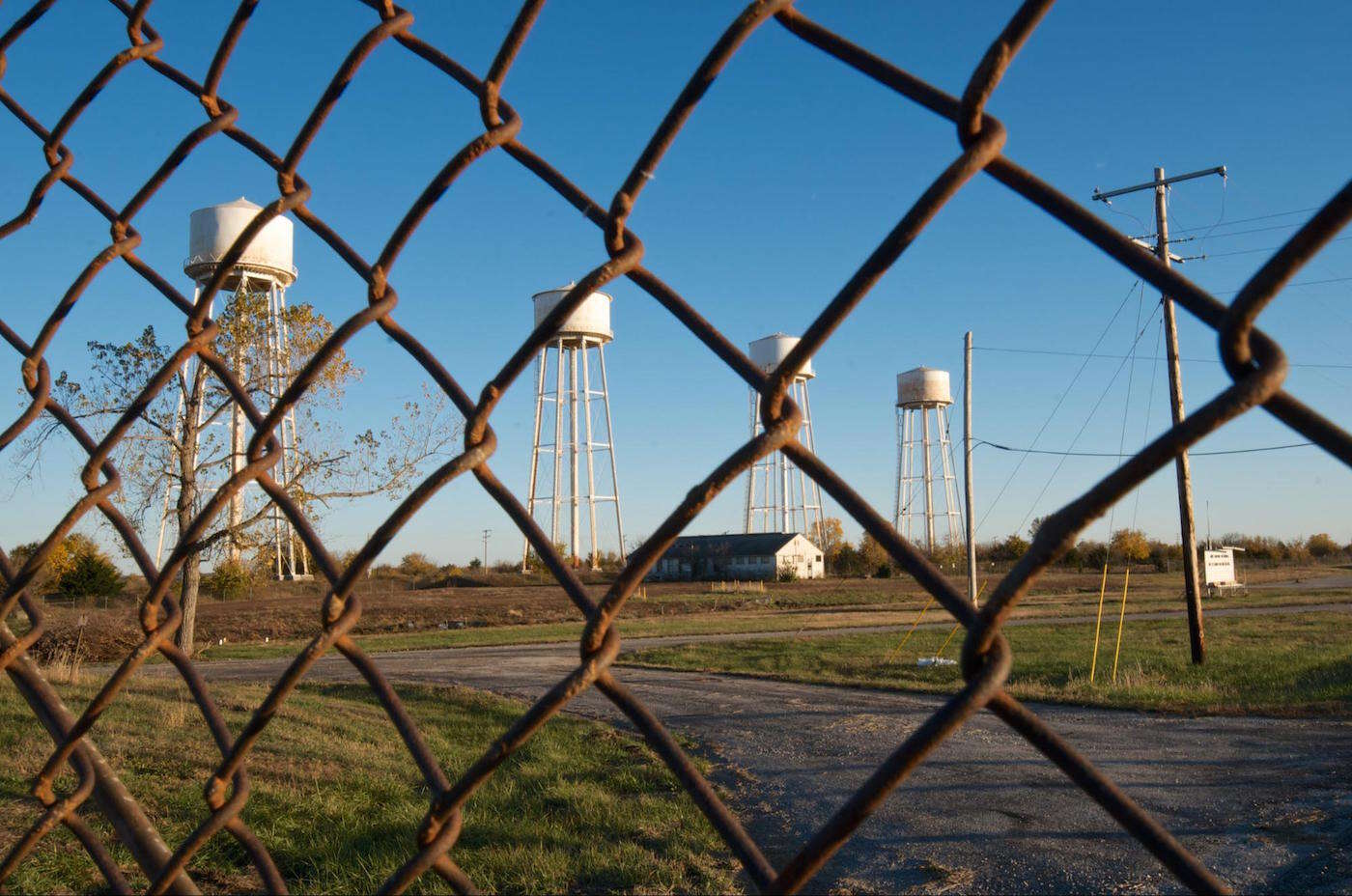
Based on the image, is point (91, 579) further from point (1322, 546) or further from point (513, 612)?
point (1322, 546)

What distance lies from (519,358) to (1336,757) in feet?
32.8

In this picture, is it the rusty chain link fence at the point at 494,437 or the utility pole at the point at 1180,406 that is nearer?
the rusty chain link fence at the point at 494,437

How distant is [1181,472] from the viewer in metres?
17.2

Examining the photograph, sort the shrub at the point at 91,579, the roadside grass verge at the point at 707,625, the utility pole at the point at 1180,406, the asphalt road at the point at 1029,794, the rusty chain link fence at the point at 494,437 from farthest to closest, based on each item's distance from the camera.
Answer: the shrub at the point at 91,579
the roadside grass verge at the point at 707,625
the utility pole at the point at 1180,406
the asphalt road at the point at 1029,794
the rusty chain link fence at the point at 494,437

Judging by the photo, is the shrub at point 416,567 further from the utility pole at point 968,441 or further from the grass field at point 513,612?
the utility pole at point 968,441

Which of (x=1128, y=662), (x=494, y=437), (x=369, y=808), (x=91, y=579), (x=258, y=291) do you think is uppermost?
(x=258, y=291)

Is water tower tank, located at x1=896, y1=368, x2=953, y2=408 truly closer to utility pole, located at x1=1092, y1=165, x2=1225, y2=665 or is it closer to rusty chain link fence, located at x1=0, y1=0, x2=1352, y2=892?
utility pole, located at x1=1092, y1=165, x2=1225, y2=665

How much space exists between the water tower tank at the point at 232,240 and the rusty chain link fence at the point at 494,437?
914 inches

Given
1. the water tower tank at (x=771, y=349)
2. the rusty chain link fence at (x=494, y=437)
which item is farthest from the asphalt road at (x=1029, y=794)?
the water tower tank at (x=771, y=349)

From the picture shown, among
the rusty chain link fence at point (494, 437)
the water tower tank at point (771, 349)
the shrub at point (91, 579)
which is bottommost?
the shrub at point (91, 579)

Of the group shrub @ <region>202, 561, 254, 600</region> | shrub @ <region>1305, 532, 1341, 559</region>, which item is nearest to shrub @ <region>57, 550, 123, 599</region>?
shrub @ <region>202, 561, 254, 600</region>

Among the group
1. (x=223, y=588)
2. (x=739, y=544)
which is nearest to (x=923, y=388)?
(x=739, y=544)

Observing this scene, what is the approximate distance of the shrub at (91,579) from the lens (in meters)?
35.4

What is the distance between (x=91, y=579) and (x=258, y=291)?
866 inches
